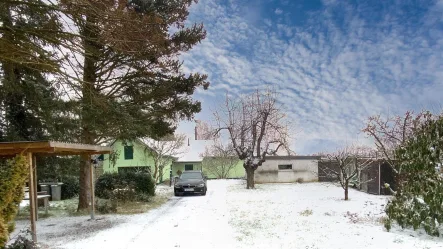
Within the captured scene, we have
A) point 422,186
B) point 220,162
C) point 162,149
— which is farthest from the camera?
point 220,162

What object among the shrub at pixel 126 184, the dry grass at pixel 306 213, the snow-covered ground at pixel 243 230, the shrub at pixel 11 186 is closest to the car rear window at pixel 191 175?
the shrub at pixel 126 184

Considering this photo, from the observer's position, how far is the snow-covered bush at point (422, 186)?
8.61 meters

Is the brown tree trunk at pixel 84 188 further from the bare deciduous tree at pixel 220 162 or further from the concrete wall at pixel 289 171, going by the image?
the bare deciduous tree at pixel 220 162

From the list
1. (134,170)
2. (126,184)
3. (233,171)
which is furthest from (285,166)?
(126,184)

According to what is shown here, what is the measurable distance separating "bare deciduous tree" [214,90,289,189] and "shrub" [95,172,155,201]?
863 centimetres

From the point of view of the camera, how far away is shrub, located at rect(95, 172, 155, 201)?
18458 mm

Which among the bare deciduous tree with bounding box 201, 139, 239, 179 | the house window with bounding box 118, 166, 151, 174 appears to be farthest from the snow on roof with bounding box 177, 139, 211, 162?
the house window with bounding box 118, 166, 151, 174

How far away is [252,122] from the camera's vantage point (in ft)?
91.2

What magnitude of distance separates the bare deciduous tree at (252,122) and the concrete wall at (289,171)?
211 centimetres

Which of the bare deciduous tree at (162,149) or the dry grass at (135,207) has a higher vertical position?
the bare deciduous tree at (162,149)

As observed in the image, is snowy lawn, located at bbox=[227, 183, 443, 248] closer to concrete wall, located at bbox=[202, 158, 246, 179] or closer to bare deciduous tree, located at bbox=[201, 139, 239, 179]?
bare deciduous tree, located at bbox=[201, 139, 239, 179]

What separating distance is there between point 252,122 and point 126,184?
1207 cm

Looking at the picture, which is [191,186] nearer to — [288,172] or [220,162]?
[288,172]

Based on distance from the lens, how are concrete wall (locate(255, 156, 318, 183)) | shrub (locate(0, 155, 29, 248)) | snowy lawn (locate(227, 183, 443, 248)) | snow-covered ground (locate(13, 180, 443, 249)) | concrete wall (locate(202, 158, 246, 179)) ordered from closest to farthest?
shrub (locate(0, 155, 29, 248))
snowy lawn (locate(227, 183, 443, 248))
snow-covered ground (locate(13, 180, 443, 249))
concrete wall (locate(255, 156, 318, 183))
concrete wall (locate(202, 158, 246, 179))
